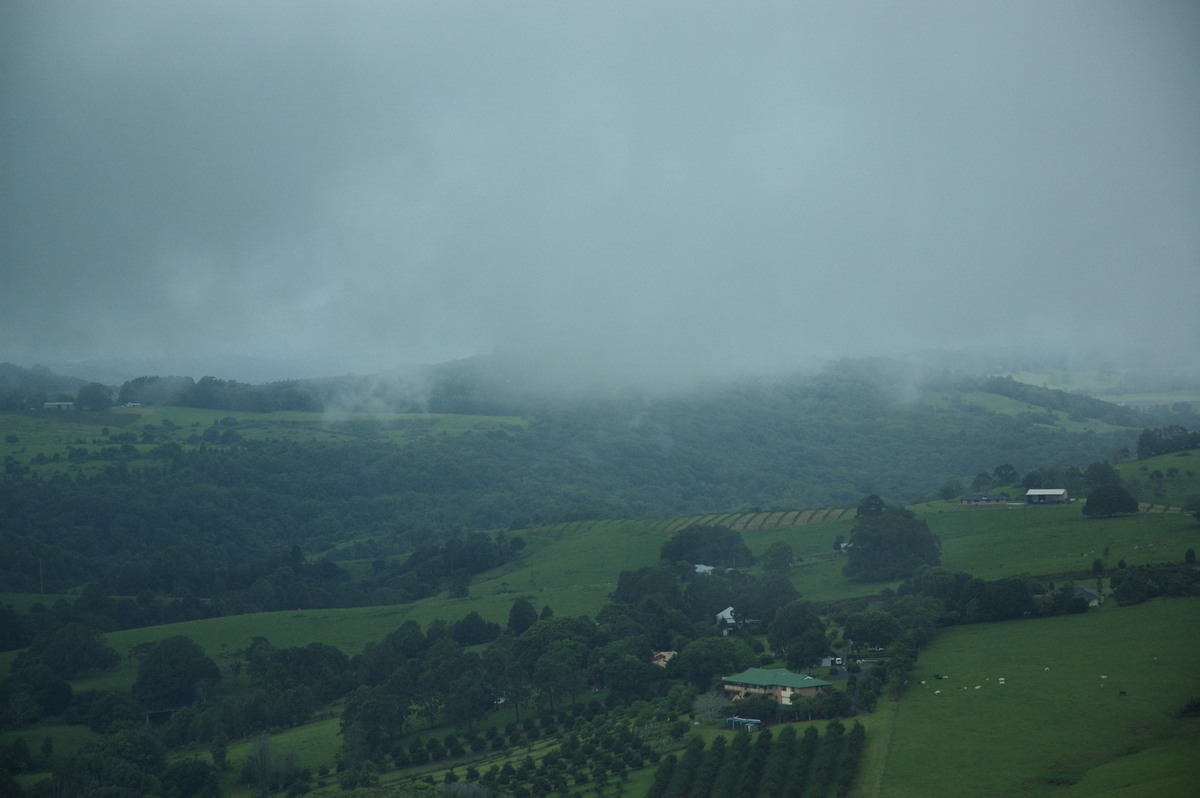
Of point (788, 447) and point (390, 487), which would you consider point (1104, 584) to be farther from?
point (788, 447)

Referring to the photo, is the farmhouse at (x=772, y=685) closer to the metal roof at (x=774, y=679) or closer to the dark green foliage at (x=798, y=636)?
the metal roof at (x=774, y=679)

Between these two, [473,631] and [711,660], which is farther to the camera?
[473,631]

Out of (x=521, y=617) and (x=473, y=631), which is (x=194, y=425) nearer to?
(x=473, y=631)

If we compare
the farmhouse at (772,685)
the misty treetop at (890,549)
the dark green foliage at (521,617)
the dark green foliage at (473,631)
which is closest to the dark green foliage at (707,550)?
the misty treetop at (890,549)

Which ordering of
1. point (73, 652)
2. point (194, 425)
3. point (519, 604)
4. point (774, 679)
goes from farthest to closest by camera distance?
point (194, 425), point (519, 604), point (73, 652), point (774, 679)

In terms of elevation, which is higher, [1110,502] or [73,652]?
[1110,502]

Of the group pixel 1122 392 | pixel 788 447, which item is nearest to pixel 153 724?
pixel 788 447

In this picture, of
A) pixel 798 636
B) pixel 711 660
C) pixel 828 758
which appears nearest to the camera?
pixel 828 758

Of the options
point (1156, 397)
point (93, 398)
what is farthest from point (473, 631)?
point (1156, 397)
